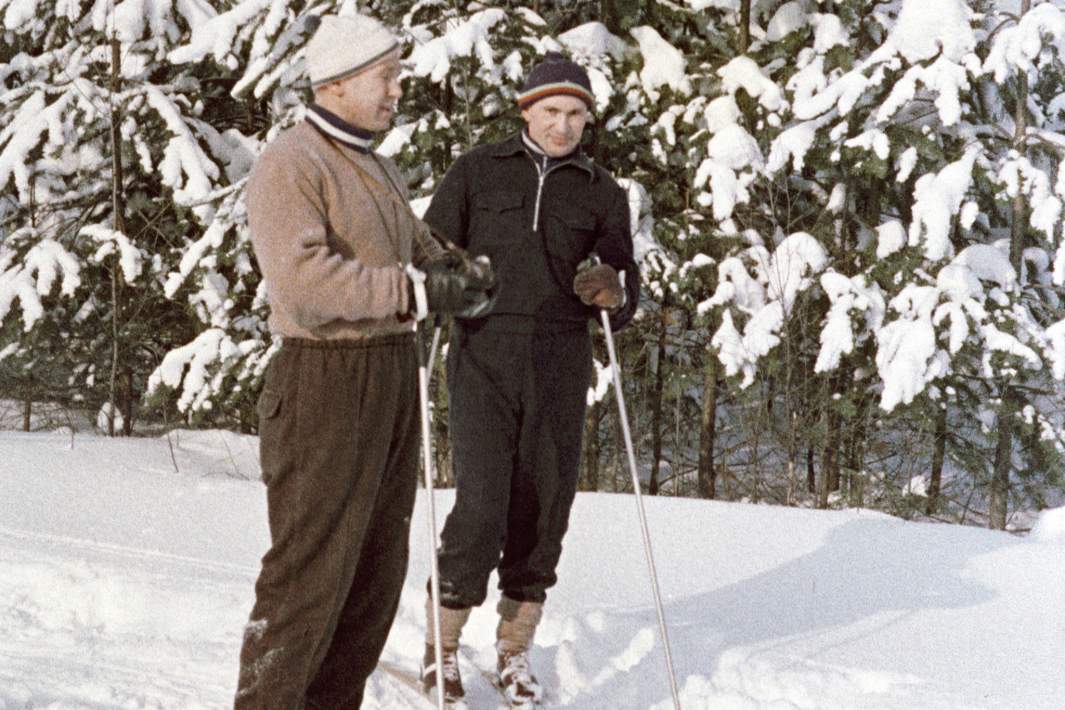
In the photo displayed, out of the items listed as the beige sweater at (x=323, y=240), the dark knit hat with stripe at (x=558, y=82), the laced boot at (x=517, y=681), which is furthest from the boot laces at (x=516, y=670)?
the dark knit hat with stripe at (x=558, y=82)

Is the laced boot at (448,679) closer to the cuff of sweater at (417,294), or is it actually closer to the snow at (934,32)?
the cuff of sweater at (417,294)

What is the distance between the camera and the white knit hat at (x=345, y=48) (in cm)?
243

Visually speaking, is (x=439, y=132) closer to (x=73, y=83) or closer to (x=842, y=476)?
(x=73, y=83)

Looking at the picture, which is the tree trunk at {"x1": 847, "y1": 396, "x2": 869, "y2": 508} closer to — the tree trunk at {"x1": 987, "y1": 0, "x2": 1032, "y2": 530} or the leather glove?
the tree trunk at {"x1": 987, "y1": 0, "x2": 1032, "y2": 530}

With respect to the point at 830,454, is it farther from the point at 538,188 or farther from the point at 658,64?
the point at 538,188

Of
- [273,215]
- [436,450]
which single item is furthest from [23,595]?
[436,450]

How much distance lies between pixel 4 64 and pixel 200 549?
7.06 m

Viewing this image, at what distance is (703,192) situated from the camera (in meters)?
7.64

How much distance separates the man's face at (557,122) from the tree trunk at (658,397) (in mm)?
4962

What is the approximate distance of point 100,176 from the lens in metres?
9.97

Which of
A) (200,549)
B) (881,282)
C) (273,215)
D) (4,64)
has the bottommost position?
(200,549)

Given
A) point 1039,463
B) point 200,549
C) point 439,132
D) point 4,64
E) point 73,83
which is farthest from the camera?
point 4,64

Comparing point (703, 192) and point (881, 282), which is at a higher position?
point (703, 192)

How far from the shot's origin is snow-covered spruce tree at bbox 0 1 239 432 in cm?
880
